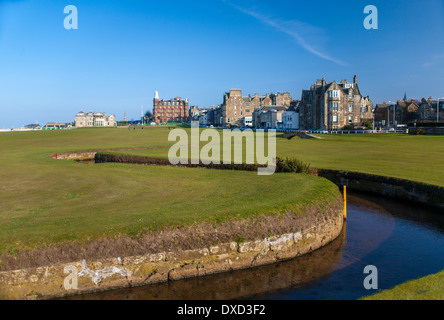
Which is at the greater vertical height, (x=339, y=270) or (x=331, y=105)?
(x=331, y=105)

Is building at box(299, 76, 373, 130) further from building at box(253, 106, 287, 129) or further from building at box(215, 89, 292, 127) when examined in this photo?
building at box(215, 89, 292, 127)

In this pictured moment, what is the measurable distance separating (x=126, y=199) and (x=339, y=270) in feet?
36.1

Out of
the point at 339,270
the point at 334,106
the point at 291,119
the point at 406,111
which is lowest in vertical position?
the point at 339,270

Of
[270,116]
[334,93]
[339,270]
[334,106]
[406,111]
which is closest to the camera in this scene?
[339,270]

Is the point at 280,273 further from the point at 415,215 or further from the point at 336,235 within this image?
the point at 415,215

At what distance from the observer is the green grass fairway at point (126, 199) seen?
1282 centimetres

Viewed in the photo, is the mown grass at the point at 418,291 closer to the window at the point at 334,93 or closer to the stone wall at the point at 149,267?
the stone wall at the point at 149,267

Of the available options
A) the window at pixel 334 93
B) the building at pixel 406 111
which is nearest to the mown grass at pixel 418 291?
the window at pixel 334 93

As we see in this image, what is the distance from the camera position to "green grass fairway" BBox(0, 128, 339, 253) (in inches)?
505

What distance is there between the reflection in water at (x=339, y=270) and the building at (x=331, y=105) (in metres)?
83.1

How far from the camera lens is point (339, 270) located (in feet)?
44.7

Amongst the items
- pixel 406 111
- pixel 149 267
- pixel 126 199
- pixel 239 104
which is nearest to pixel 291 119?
pixel 406 111

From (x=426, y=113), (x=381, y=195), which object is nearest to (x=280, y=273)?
(x=381, y=195)
